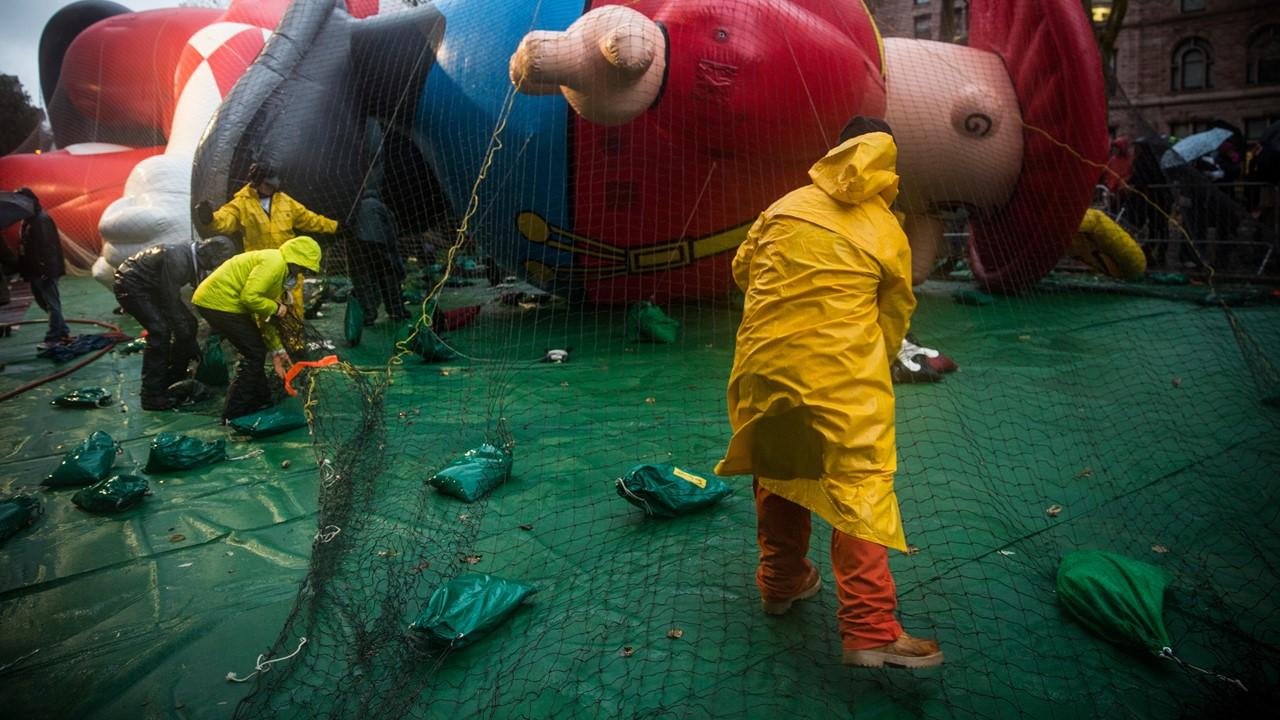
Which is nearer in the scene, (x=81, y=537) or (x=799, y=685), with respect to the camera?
(x=799, y=685)

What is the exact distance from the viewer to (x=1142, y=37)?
2722 cm

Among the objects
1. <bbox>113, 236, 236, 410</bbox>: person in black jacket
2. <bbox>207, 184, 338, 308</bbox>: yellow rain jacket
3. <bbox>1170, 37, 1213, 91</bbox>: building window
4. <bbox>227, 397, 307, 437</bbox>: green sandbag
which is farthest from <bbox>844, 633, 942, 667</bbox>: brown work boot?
<bbox>1170, 37, 1213, 91</bbox>: building window

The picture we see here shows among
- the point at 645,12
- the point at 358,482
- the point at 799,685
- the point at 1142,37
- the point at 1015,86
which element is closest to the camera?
the point at 799,685

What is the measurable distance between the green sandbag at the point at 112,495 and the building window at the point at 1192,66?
111 ft

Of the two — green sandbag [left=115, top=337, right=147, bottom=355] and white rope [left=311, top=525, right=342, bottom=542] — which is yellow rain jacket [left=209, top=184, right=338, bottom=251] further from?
white rope [left=311, top=525, right=342, bottom=542]

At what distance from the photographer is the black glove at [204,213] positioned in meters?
6.19

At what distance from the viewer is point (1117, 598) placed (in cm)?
241

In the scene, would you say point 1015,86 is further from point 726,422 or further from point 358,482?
point 358,482

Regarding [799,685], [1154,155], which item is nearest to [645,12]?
[799,685]

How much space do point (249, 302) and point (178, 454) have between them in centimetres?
133

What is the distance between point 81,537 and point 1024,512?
14.1 ft

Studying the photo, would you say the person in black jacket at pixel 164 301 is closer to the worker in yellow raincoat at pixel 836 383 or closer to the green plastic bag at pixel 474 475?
the green plastic bag at pixel 474 475

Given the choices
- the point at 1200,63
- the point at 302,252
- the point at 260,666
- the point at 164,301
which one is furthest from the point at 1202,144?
the point at 1200,63

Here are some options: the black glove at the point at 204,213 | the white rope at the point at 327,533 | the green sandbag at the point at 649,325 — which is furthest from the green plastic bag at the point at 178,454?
the green sandbag at the point at 649,325
